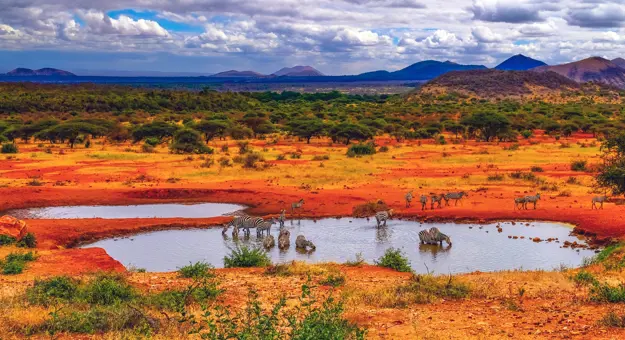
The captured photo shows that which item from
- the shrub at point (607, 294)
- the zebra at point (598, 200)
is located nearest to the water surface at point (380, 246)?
the zebra at point (598, 200)

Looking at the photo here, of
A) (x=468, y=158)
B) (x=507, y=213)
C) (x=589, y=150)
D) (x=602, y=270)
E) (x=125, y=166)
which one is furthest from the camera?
(x=589, y=150)

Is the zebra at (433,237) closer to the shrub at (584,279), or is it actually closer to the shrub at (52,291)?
the shrub at (584,279)

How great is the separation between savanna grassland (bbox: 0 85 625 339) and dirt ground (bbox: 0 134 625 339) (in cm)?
7

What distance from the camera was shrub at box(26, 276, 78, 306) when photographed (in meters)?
11.6

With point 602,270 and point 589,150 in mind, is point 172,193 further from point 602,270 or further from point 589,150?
point 589,150

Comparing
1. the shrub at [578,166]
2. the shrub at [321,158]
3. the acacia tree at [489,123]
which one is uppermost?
the acacia tree at [489,123]

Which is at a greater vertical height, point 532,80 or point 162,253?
point 532,80

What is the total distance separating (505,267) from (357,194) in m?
11.2

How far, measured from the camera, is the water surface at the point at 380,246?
17406mm

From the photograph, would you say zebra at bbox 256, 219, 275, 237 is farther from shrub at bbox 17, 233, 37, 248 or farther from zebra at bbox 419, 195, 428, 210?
shrub at bbox 17, 233, 37, 248

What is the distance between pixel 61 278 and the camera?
12.6 m

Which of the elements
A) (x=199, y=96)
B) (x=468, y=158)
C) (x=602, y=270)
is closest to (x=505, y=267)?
(x=602, y=270)

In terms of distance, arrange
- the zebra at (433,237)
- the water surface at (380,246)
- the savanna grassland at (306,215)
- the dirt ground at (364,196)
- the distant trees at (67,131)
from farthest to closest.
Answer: the distant trees at (67,131)
the zebra at (433,237)
the water surface at (380,246)
the dirt ground at (364,196)
the savanna grassland at (306,215)

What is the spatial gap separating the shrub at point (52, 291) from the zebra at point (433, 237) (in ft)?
34.6
